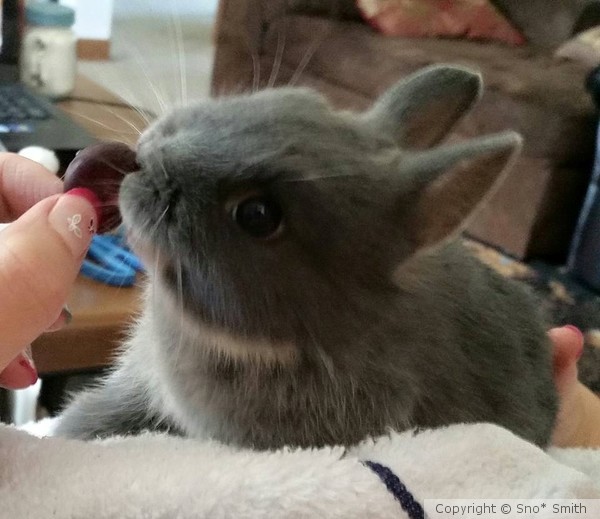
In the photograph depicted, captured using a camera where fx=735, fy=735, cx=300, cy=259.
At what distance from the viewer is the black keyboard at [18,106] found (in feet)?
5.16

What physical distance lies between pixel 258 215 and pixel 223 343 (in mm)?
138

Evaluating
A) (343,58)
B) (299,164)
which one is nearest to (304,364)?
(299,164)

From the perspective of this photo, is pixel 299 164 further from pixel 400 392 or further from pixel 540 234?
pixel 540 234

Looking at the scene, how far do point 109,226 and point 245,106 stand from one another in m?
0.18

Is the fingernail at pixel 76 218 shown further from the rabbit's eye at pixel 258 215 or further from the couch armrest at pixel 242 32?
the couch armrest at pixel 242 32

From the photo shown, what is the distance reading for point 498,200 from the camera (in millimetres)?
2508

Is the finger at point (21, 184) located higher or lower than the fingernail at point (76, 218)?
lower

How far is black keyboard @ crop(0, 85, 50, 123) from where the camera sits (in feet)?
5.16

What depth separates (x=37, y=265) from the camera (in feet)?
1.98

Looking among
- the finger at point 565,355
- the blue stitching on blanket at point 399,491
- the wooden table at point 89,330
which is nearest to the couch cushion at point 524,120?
the wooden table at point 89,330

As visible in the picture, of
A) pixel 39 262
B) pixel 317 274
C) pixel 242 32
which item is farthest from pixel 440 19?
pixel 39 262

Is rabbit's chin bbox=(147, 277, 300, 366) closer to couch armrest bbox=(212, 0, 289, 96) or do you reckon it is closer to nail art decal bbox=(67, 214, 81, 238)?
nail art decal bbox=(67, 214, 81, 238)

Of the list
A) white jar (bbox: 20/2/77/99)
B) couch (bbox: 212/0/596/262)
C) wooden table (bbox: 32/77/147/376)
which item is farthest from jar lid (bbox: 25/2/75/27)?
wooden table (bbox: 32/77/147/376)

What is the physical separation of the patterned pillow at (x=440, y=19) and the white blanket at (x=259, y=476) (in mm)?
2639
